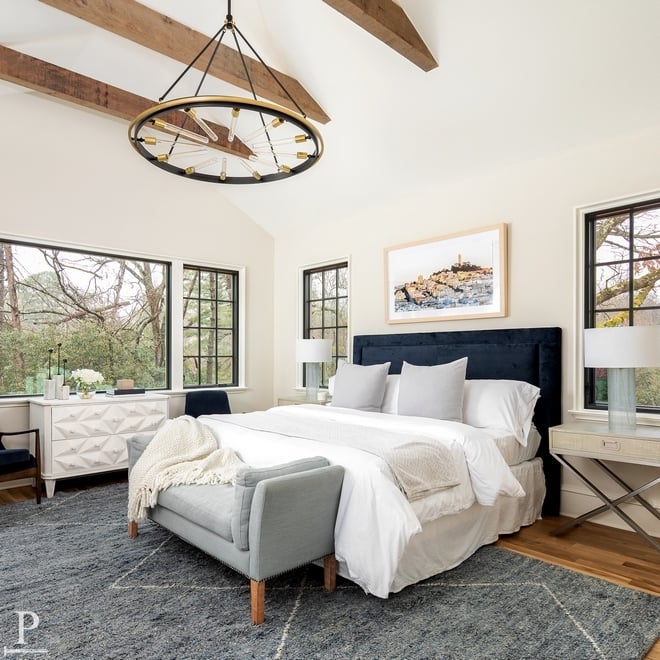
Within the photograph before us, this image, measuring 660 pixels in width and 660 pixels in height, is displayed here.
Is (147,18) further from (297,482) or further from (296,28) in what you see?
(297,482)

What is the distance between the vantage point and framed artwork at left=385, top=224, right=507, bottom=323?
163 inches

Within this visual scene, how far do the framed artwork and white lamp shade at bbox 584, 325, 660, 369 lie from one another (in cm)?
104

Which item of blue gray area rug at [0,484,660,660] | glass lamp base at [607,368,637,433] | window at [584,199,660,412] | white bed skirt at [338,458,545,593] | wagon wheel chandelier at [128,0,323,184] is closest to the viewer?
blue gray area rug at [0,484,660,660]

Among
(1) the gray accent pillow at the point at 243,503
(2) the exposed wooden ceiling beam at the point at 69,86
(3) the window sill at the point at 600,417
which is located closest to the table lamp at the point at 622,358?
(3) the window sill at the point at 600,417

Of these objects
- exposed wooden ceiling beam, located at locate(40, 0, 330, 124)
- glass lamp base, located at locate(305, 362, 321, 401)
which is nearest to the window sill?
glass lamp base, located at locate(305, 362, 321, 401)

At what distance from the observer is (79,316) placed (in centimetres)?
562

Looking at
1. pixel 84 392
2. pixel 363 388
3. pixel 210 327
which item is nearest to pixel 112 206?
pixel 210 327

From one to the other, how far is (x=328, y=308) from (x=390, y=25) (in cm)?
317

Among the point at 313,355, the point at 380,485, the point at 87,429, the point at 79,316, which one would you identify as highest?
the point at 79,316

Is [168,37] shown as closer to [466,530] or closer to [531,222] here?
[531,222]

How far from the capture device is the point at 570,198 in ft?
12.3

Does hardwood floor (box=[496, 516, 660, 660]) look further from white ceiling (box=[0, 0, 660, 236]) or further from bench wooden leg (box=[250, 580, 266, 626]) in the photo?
white ceiling (box=[0, 0, 660, 236])

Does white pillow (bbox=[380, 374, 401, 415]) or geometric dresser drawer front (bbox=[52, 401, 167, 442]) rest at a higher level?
white pillow (bbox=[380, 374, 401, 415])

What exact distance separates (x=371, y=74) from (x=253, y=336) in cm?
331
